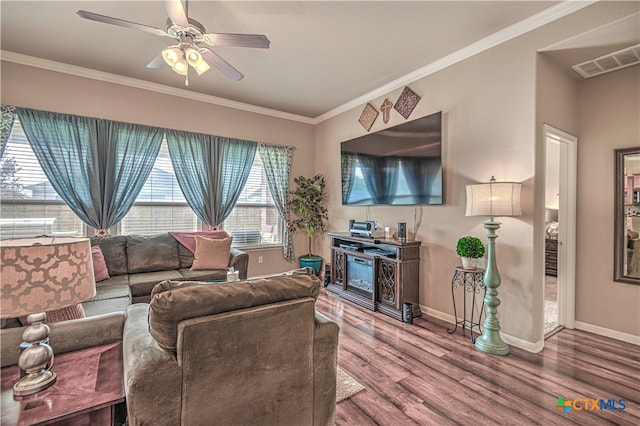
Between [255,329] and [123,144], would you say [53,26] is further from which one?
[255,329]

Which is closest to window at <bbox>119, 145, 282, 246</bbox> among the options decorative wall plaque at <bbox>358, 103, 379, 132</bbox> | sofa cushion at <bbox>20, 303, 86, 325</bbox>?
decorative wall plaque at <bbox>358, 103, 379, 132</bbox>

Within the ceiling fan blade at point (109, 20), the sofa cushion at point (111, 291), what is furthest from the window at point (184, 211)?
the ceiling fan blade at point (109, 20)

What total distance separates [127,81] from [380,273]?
4258 millimetres

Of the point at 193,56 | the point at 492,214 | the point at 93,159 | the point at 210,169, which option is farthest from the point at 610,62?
the point at 93,159

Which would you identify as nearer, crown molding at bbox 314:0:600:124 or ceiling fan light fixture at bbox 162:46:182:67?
Answer: ceiling fan light fixture at bbox 162:46:182:67

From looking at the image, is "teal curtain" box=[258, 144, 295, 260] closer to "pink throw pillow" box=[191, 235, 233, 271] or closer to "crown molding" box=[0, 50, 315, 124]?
"crown molding" box=[0, 50, 315, 124]

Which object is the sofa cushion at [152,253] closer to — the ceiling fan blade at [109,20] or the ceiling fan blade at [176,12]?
the ceiling fan blade at [109,20]

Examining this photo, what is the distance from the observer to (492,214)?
2523 mm

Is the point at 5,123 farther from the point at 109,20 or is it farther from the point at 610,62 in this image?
the point at 610,62

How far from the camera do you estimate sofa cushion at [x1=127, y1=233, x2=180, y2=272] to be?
3537mm

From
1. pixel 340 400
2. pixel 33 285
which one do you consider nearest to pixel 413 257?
pixel 340 400

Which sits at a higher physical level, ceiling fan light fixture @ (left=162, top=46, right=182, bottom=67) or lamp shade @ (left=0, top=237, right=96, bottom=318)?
ceiling fan light fixture @ (left=162, top=46, right=182, bottom=67)

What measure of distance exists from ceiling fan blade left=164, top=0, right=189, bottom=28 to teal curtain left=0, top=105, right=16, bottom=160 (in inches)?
107

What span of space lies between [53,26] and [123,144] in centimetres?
142
